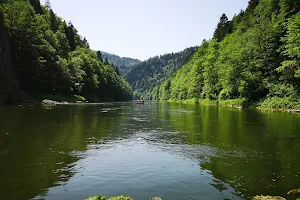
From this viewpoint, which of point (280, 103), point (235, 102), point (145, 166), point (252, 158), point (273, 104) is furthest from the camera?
point (235, 102)

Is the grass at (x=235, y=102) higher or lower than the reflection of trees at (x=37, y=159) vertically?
higher

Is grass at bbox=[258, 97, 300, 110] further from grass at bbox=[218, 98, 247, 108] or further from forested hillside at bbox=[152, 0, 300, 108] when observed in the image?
grass at bbox=[218, 98, 247, 108]

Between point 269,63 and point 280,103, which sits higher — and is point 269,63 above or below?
above

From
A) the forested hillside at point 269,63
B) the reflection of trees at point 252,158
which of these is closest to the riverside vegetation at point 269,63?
the forested hillside at point 269,63

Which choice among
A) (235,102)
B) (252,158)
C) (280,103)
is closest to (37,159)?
(252,158)

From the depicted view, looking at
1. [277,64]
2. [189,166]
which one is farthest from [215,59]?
[189,166]

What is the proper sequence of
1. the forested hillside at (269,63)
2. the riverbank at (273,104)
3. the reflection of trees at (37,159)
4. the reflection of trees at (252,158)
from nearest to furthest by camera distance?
the reflection of trees at (37,159) → the reflection of trees at (252,158) → the riverbank at (273,104) → the forested hillside at (269,63)

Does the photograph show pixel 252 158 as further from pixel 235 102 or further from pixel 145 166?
pixel 235 102

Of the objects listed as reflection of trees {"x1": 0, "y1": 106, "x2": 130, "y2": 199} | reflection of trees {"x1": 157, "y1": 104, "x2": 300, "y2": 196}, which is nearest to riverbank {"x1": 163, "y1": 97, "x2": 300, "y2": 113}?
reflection of trees {"x1": 157, "y1": 104, "x2": 300, "y2": 196}

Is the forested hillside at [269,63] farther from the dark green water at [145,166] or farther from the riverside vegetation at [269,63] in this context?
the dark green water at [145,166]

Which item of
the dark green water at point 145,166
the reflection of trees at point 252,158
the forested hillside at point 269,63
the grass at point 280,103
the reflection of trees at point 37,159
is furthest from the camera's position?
the forested hillside at point 269,63

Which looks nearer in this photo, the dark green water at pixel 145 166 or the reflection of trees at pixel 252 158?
the dark green water at pixel 145 166

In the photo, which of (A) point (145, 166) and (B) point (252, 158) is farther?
(B) point (252, 158)

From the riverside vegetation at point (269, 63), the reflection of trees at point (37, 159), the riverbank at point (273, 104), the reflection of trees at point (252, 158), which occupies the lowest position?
the reflection of trees at point (252, 158)
